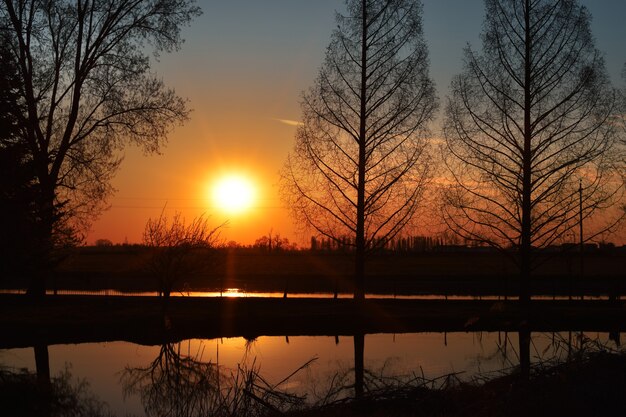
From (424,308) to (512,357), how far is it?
11.4m

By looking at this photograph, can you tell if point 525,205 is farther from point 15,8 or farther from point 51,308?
point 15,8

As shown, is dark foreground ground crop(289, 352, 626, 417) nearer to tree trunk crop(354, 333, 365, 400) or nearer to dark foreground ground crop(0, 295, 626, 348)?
tree trunk crop(354, 333, 365, 400)

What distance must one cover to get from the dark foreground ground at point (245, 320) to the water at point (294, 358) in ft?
4.10

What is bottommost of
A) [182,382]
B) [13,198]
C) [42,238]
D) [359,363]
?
[182,382]

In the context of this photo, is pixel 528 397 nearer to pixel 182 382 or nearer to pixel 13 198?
pixel 182 382

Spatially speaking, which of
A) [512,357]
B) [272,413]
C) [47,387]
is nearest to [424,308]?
[512,357]

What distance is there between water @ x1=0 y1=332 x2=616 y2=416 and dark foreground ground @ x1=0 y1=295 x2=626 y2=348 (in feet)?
4.10

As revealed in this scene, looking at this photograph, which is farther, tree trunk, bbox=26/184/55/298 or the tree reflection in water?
tree trunk, bbox=26/184/55/298

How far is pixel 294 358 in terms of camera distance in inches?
756

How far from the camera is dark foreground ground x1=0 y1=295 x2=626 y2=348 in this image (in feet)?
77.7

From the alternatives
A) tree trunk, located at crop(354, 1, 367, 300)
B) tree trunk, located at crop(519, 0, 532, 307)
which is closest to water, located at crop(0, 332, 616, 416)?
tree trunk, located at crop(519, 0, 532, 307)

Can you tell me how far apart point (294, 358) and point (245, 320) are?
7162 millimetres

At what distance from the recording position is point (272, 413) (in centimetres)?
1084

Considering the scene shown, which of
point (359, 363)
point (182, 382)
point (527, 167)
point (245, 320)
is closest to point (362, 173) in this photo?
point (527, 167)
